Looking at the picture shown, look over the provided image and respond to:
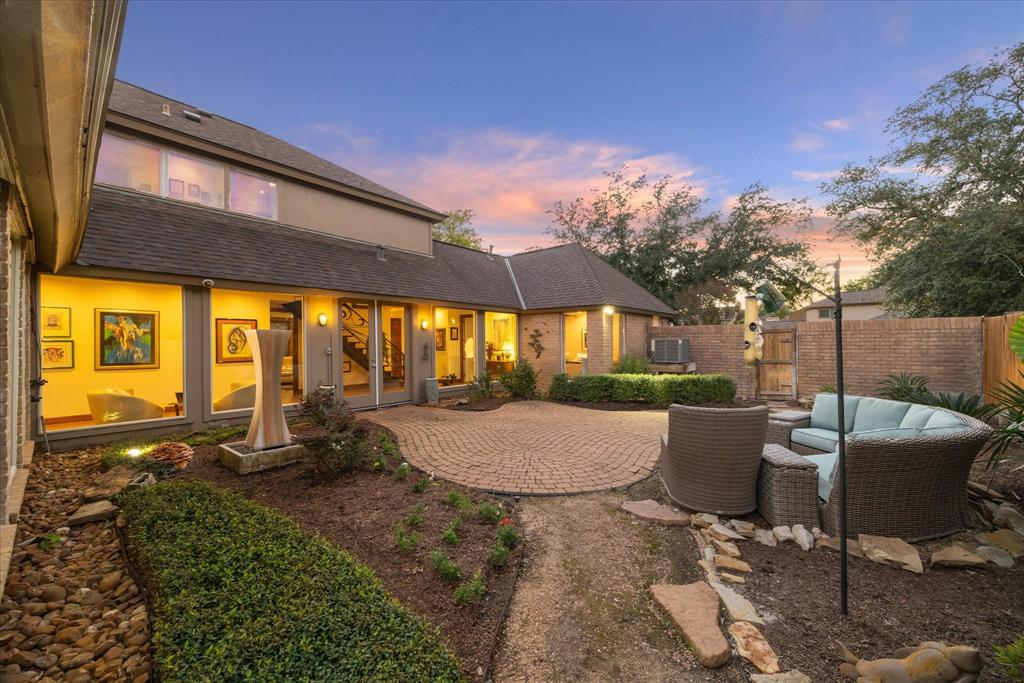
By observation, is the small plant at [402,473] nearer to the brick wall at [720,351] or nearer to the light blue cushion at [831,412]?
the light blue cushion at [831,412]

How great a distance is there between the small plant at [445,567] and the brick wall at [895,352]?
10.6m

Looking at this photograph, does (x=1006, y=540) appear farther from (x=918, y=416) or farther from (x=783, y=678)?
(x=783, y=678)

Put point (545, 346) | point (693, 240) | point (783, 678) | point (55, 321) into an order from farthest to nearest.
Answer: point (693, 240)
point (545, 346)
point (55, 321)
point (783, 678)

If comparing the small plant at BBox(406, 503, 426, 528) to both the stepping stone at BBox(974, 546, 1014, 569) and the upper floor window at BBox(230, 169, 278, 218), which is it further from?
the upper floor window at BBox(230, 169, 278, 218)

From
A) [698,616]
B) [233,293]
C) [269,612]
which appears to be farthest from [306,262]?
[698,616]

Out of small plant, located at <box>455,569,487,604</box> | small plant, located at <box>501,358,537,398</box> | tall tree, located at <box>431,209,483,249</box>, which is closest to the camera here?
small plant, located at <box>455,569,487,604</box>

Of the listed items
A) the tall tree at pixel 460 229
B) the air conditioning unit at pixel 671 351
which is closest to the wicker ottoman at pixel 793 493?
the air conditioning unit at pixel 671 351

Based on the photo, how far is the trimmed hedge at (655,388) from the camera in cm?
995

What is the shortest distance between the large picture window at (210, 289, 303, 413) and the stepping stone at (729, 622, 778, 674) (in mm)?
7600

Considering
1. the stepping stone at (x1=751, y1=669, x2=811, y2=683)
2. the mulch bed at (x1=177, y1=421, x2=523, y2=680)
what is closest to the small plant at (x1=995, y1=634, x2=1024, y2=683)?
the stepping stone at (x1=751, y1=669, x2=811, y2=683)

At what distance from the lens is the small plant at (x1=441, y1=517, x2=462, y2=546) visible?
3176mm

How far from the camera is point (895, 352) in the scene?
→ 9023mm

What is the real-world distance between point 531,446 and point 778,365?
909cm

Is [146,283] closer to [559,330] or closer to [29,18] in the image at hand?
[29,18]
